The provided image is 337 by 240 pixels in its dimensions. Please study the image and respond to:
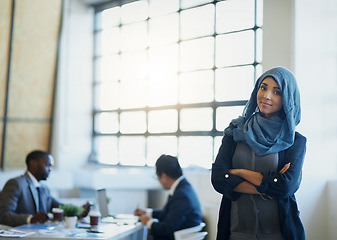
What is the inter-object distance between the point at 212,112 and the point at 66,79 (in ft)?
7.47

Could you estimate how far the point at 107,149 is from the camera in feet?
20.4

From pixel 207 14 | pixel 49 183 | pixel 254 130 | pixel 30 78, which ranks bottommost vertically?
pixel 49 183

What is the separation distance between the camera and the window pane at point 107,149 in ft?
20.1

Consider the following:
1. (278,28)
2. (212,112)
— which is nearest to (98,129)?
(212,112)

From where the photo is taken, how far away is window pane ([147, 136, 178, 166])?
5.45 metres

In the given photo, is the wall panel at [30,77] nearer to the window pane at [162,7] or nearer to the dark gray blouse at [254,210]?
the window pane at [162,7]

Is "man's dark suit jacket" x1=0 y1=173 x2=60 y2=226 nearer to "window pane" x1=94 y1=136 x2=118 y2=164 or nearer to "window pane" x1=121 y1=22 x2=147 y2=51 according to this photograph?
"window pane" x1=94 y1=136 x2=118 y2=164

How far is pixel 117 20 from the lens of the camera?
6129 millimetres

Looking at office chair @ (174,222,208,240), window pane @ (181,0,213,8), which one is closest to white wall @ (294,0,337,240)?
office chair @ (174,222,208,240)

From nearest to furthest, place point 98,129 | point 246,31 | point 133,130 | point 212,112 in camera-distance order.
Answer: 1. point 246,31
2. point 212,112
3. point 133,130
4. point 98,129

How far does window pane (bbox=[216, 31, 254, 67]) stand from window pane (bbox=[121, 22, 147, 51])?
4.13 feet

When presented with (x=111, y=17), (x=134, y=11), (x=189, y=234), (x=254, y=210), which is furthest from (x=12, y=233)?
(x=111, y=17)

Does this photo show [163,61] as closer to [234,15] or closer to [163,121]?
[163,121]

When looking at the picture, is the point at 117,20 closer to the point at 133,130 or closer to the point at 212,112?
the point at 133,130
